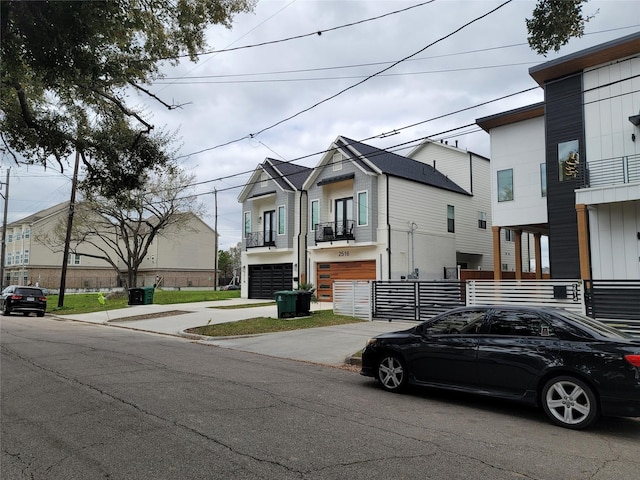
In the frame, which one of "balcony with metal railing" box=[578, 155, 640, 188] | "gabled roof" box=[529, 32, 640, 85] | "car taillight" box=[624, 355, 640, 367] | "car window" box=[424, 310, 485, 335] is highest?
"gabled roof" box=[529, 32, 640, 85]

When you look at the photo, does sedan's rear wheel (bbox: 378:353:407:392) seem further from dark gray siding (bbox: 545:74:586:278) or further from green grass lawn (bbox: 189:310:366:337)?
dark gray siding (bbox: 545:74:586:278)

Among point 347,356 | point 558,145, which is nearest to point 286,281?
point 558,145

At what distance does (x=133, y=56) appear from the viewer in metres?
10.8

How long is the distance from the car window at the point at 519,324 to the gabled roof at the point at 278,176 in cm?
2379

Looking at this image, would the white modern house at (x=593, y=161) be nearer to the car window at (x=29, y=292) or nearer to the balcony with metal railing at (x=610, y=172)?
the balcony with metal railing at (x=610, y=172)

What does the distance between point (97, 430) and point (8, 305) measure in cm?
2391

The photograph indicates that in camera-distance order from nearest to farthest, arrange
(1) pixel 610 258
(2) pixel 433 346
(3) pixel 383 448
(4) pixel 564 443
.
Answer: (3) pixel 383 448 → (4) pixel 564 443 → (2) pixel 433 346 → (1) pixel 610 258

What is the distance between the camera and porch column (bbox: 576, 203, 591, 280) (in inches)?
622

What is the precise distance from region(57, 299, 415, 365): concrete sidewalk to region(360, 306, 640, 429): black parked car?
10.5ft

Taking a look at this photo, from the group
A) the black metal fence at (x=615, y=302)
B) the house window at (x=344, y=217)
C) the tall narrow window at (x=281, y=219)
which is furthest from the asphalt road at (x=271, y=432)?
the tall narrow window at (x=281, y=219)

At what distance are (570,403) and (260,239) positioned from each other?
2728 centimetres

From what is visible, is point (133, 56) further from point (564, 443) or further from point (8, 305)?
point (8, 305)

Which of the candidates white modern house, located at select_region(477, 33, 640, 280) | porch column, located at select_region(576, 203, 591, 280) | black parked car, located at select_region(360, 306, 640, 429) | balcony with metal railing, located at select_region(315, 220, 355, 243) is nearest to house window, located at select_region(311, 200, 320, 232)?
balcony with metal railing, located at select_region(315, 220, 355, 243)

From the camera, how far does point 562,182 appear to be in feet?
56.2
